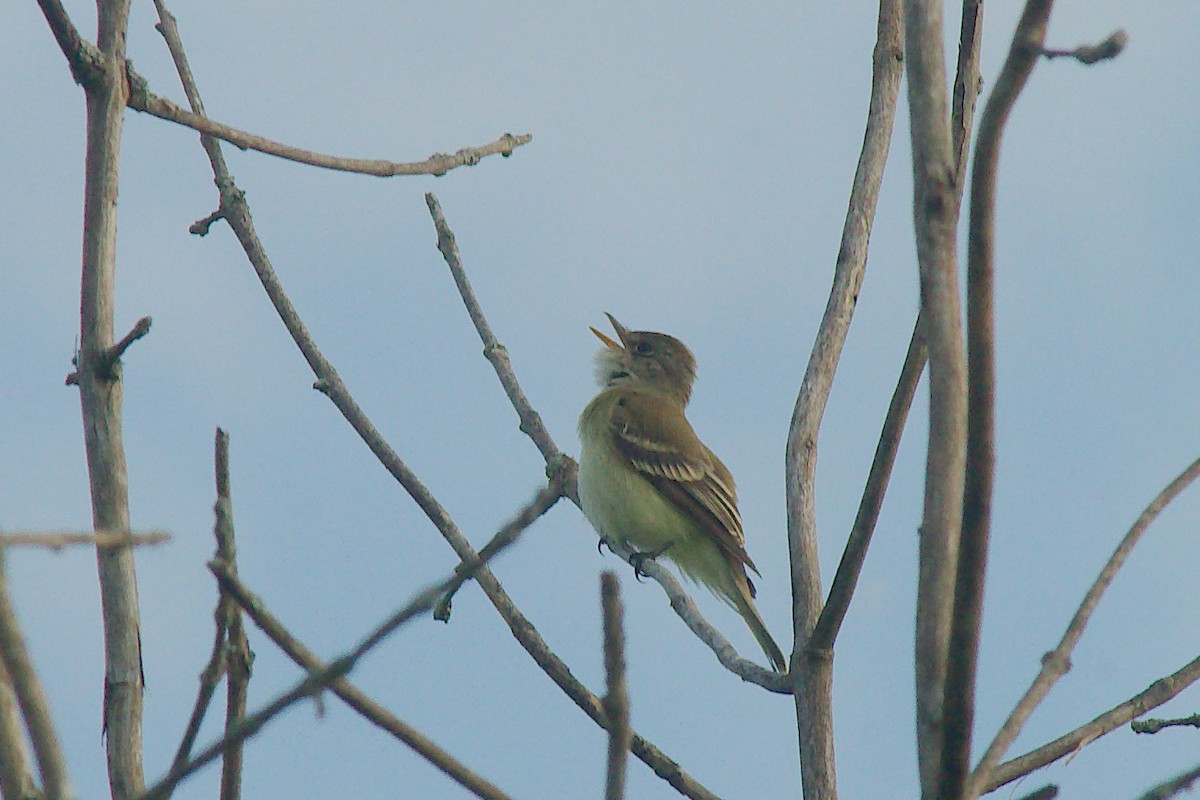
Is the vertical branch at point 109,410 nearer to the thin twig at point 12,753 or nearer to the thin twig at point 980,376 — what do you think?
the thin twig at point 12,753

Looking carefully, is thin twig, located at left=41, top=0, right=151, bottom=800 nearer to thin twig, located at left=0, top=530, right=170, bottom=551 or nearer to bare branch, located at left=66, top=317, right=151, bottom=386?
bare branch, located at left=66, top=317, right=151, bottom=386

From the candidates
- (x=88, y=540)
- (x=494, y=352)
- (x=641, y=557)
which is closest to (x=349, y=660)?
(x=88, y=540)

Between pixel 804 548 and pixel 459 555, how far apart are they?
1376mm

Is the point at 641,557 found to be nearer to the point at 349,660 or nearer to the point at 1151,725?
the point at 1151,725

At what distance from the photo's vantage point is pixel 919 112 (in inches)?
104

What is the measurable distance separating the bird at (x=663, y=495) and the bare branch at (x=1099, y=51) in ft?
21.2

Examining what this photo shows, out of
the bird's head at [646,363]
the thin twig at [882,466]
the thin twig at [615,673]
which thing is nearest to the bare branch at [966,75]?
the thin twig at [882,466]

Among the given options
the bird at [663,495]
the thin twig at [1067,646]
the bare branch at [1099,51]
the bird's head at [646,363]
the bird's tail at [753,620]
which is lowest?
the thin twig at [1067,646]

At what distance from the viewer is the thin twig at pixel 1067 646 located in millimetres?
2703

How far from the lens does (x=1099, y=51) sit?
2.47 m

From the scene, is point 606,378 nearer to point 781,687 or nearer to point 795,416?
point 795,416

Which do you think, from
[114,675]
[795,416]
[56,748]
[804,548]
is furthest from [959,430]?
[795,416]

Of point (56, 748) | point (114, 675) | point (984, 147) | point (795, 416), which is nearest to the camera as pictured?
point (56, 748)

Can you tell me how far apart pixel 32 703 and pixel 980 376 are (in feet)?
5.13
